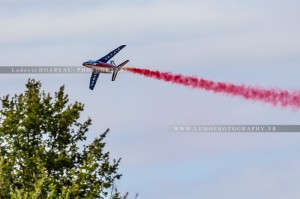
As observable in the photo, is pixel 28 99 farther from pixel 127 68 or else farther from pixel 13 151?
pixel 127 68

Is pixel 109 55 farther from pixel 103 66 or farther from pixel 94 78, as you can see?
pixel 94 78

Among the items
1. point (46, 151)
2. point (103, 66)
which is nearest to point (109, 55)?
point (103, 66)

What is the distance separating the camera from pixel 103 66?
4547 inches

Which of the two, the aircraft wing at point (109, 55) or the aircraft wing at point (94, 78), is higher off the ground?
the aircraft wing at point (109, 55)

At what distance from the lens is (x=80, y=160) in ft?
273

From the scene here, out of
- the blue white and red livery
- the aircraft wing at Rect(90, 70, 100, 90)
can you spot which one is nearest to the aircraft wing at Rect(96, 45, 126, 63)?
the blue white and red livery

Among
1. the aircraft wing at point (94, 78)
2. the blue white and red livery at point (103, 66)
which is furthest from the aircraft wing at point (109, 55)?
the aircraft wing at point (94, 78)

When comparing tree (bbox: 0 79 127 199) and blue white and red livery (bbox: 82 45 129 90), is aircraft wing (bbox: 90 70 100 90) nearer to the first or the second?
blue white and red livery (bbox: 82 45 129 90)

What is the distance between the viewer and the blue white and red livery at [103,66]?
11138cm

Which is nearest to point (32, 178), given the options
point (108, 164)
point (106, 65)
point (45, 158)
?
A: point (45, 158)

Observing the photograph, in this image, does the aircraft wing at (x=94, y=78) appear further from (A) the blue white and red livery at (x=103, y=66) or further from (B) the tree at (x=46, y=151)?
(B) the tree at (x=46, y=151)

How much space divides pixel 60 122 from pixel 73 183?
13.0 metres

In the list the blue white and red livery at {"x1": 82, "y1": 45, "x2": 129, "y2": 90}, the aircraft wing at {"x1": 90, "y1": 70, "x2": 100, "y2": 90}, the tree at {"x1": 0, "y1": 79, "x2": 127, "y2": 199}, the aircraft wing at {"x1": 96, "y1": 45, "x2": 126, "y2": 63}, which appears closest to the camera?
the tree at {"x1": 0, "y1": 79, "x2": 127, "y2": 199}

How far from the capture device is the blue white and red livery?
365ft
